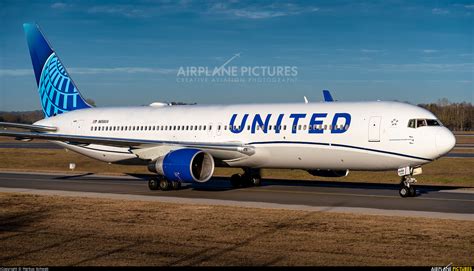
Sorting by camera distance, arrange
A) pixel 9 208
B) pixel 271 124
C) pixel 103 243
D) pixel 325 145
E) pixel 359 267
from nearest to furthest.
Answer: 1. pixel 359 267
2. pixel 103 243
3. pixel 9 208
4. pixel 325 145
5. pixel 271 124

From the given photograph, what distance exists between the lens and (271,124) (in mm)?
28219

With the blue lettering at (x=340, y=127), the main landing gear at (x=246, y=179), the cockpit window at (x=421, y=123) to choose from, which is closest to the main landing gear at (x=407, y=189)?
the cockpit window at (x=421, y=123)

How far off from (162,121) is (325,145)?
1023cm

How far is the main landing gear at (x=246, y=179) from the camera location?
30.9 metres

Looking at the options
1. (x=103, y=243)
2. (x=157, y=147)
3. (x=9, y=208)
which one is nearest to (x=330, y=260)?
(x=103, y=243)

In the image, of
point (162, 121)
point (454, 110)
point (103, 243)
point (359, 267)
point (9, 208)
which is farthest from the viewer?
point (454, 110)

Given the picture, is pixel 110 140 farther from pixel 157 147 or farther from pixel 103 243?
pixel 103 243

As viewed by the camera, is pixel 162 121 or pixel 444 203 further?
pixel 162 121

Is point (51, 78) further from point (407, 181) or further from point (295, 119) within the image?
point (407, 181)

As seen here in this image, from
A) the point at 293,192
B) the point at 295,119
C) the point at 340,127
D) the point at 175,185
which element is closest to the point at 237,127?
the point at 295,119

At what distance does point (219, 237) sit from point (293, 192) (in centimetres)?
1208

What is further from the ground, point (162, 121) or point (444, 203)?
point (162, 121)

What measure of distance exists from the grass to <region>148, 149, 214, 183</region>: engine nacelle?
10028 mm

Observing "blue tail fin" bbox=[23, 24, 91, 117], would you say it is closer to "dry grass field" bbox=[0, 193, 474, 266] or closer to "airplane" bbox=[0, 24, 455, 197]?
"airplane" bbox=[0, 24, 455, 197]
